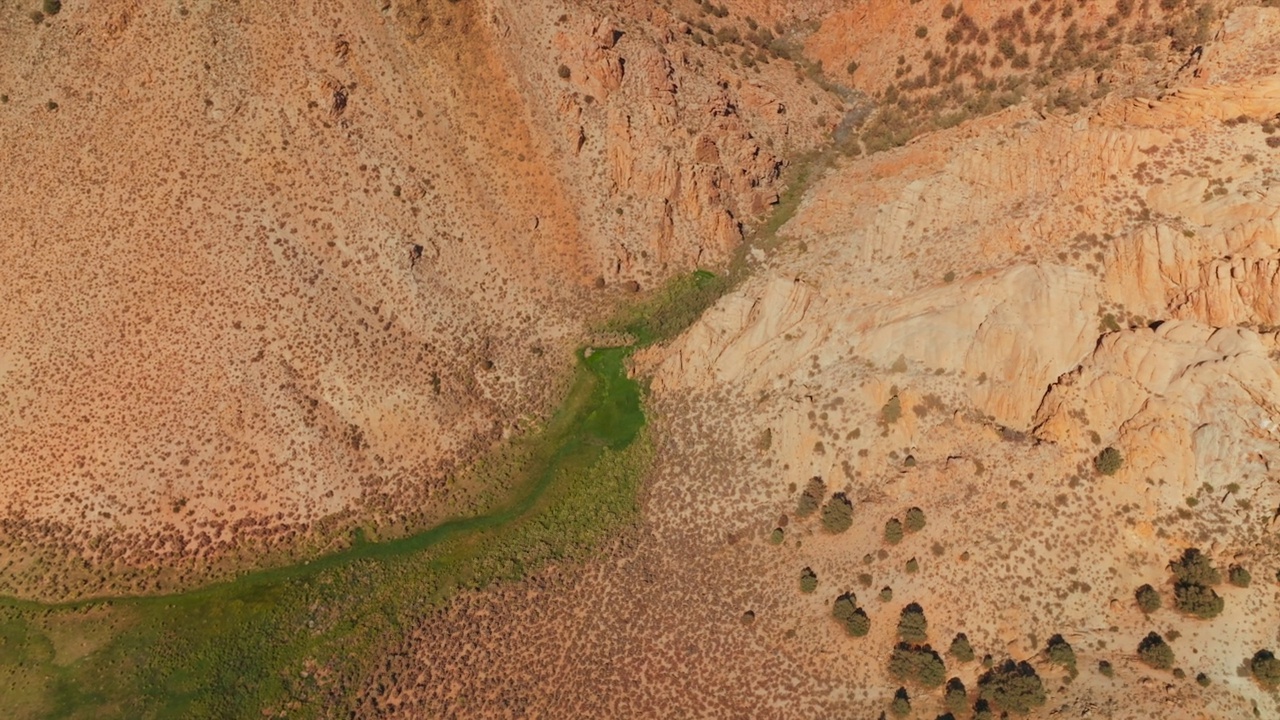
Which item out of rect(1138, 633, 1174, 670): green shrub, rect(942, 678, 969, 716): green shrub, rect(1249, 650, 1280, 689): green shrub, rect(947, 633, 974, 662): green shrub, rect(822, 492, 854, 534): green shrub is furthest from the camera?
rect(822, 492, 854, 534): green shrub

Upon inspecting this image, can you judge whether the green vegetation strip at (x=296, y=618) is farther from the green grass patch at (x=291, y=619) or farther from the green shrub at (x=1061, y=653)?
the green shrub at (x=1061, y=653)

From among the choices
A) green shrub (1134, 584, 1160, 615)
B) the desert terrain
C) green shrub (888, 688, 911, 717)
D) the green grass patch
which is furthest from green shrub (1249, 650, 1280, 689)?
the green grass patch

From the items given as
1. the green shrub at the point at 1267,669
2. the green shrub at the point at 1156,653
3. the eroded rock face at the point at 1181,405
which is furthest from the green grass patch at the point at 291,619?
the green shrub at the point at 1267,669

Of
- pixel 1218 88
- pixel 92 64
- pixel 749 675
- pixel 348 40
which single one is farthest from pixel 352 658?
pixel 1218 88

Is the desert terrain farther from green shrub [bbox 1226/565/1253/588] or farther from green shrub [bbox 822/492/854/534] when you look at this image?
green shrub [bbox 1226/565/1253/588]

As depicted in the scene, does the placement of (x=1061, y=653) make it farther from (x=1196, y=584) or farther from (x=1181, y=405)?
(x=1181, y=405)

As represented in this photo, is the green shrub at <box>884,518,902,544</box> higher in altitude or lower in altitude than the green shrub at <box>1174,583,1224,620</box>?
higher

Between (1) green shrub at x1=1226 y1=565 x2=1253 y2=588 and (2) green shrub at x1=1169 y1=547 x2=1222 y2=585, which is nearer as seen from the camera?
(1) green shrub at x1=1226 y1=565 x2=1253 y2=588
